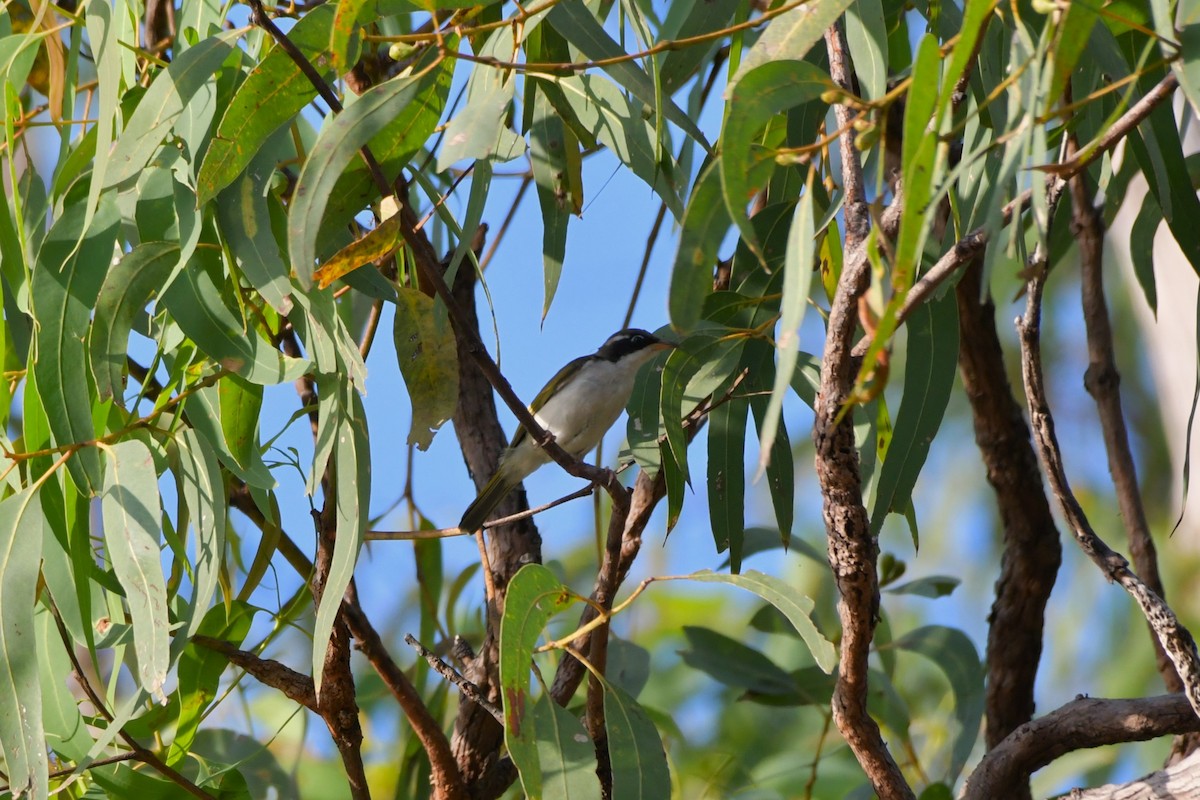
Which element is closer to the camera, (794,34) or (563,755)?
(794,34)

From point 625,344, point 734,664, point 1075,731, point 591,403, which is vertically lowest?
point 1075,731

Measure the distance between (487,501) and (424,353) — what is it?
114 centimetres

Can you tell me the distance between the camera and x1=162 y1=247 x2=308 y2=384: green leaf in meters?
2.02

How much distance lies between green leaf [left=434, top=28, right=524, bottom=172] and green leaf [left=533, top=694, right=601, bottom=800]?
0.91 m

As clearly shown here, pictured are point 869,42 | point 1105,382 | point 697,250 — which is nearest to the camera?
point 697,250

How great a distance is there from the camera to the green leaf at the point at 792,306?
1.23m

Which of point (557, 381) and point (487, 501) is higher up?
point (557, 381)

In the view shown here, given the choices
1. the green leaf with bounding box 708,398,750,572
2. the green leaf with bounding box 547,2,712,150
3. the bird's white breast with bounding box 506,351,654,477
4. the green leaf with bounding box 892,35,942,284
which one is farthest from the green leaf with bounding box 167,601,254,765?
the bird's white breast with bounding box 506,351,654,477

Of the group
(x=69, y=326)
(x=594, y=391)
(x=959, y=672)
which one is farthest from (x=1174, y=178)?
(x=594, y=391)

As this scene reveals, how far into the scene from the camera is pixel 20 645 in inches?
81.4

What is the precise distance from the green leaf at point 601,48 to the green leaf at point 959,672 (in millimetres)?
1569

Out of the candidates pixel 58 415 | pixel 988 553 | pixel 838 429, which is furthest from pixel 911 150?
pixel 988 553

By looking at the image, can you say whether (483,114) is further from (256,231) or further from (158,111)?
(158,111)

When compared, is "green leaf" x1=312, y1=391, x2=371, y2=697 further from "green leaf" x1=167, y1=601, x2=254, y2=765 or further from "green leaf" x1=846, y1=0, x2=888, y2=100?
"green leaf" x1=846, y1=0, x2=888, y2=100
